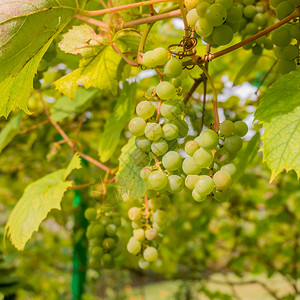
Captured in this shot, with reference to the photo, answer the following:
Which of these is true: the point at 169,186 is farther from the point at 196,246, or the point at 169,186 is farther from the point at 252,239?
the point at 196,246

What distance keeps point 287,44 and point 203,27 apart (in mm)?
207

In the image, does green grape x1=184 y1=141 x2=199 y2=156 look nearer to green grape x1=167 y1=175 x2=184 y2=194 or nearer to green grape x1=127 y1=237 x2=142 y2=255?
green grape x1=167 y1=175 x2=184 y2=194

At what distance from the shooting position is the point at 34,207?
1119 millimetres

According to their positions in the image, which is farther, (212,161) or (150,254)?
(150,254)

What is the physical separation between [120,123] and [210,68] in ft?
1.31

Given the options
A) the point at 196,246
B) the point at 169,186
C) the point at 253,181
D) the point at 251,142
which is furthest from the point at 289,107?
the point at 196,246

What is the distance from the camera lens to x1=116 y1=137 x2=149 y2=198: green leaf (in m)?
0.78

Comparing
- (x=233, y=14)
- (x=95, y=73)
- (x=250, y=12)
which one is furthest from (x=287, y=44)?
(x=95, y=73)

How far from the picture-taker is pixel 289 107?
0.63m

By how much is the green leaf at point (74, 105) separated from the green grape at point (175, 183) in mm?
913

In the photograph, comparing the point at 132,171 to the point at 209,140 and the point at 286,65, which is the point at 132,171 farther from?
the point at 286,65

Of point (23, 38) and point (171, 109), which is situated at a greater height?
point (23, 38)

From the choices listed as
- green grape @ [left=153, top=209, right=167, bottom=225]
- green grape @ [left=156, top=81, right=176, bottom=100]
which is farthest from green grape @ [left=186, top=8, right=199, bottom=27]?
green grape @ [left=153, top=209, right=167, bottom=225]

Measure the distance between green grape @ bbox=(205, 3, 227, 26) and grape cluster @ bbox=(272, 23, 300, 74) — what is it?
161mm
